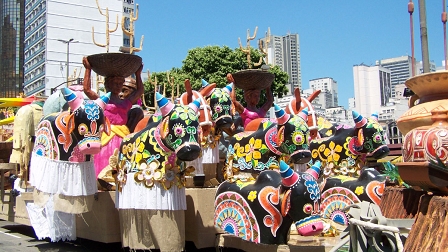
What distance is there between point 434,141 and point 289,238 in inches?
112

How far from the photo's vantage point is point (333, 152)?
26.8 ft

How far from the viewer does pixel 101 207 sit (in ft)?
22.4

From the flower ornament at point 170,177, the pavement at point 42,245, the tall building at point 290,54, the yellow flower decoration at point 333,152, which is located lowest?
the pavement at point 42,245

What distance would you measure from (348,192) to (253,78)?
115 inches

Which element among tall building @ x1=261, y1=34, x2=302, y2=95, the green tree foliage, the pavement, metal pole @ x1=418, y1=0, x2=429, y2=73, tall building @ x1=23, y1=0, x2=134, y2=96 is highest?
tall building @ x1=261, y1=34, x2=302, y2=95

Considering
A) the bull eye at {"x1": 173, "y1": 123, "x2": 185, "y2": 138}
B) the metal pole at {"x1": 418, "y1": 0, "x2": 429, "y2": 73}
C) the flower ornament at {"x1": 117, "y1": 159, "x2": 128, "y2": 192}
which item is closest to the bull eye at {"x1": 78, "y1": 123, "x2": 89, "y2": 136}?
the flower ornament at {"x1": 117, "y1": 159, "x2": 128, "y2": 192}

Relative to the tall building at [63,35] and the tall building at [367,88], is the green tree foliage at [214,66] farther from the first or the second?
the tall building at [367,88]

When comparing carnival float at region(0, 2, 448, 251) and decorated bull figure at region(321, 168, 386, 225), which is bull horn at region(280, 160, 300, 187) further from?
decorated bull figure at region(321, 168, 386, 225)

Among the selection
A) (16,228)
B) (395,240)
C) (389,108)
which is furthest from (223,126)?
(389,108)

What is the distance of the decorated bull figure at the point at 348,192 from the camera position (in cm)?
672

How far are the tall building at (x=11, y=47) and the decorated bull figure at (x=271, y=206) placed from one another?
199 feet

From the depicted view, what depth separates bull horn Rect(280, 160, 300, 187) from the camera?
5.14 m

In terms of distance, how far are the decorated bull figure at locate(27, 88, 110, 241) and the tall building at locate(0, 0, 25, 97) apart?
5924cm

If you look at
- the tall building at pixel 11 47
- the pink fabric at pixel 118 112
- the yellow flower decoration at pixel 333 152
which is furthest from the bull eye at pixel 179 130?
the tall building at pixel 11 47
